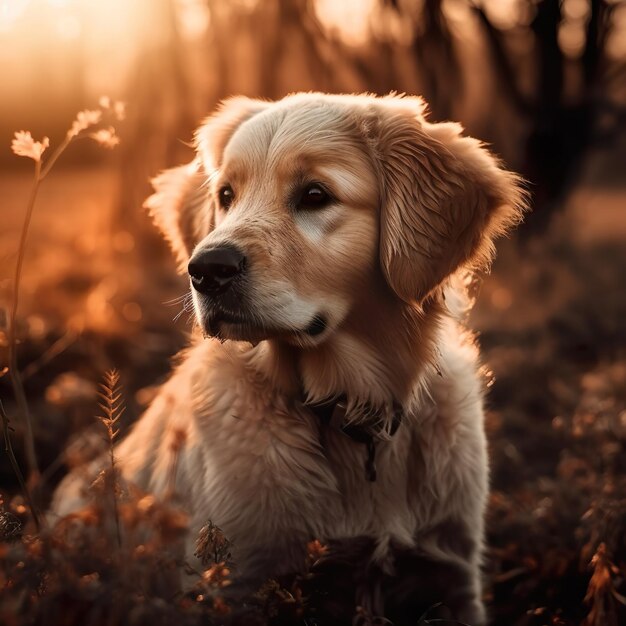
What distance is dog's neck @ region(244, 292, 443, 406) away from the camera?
2869 mm

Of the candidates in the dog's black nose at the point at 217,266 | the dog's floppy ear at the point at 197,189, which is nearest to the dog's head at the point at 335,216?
the dog's black nose at the point at 217,266

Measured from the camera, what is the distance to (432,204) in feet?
9.20

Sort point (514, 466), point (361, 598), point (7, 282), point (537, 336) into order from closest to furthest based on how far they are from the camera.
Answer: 1. point (7, 282)
2. point (361, 598)
3. point (514, 466)
4. point (537, 336)

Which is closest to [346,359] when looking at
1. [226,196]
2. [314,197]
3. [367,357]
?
[367,357]

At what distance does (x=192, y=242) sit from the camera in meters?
3.39

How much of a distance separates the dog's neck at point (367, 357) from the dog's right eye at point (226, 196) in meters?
0.60

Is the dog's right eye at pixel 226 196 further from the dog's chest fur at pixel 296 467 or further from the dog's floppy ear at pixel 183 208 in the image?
the dog's chest fur at pixel 296 467

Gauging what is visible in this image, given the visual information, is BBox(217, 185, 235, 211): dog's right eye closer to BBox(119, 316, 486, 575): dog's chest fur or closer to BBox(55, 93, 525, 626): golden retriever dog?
BBox(55, 93, 525, 626): golden retriever dog

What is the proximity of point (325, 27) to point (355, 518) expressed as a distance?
623 cm

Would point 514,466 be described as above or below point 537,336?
above

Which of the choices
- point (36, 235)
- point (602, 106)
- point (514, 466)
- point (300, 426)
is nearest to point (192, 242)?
point (300, 426)

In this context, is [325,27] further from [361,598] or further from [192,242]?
[361,598]

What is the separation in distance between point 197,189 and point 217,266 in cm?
100

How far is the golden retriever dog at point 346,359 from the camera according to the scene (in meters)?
2.62
